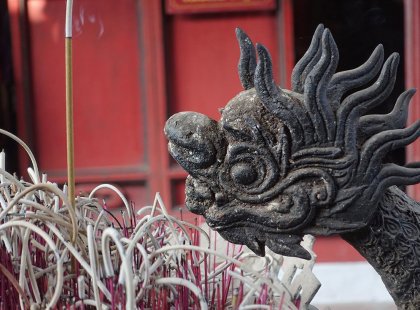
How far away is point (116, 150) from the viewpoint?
8.32 ft

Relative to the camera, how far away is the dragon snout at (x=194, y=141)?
614mm

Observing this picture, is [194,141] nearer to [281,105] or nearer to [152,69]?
[281,105]

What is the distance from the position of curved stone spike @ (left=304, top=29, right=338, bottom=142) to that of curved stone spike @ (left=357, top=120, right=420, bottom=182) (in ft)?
0.12

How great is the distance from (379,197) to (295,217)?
0.09m

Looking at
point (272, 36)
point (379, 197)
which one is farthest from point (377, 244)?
point (272, 36)

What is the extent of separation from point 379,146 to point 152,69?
1883 mm

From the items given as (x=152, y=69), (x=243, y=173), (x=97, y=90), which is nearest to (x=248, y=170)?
(x=243, y=173)

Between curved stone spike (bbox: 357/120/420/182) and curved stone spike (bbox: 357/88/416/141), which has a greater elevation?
curved stone spike (bbox: 357/88/416/141)

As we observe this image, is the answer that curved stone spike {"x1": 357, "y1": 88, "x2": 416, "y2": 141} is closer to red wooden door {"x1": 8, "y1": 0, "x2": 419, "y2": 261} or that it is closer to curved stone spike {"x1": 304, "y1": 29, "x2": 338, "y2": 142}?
curved stone spike {"x1": 304, "y1": 29, "x2": 338, "y2": 142}

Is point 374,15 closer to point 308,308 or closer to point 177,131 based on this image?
point 308,308

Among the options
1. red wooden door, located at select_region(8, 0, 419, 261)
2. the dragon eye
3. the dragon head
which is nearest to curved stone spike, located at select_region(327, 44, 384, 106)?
the dragon head

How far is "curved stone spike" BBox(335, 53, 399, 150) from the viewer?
0.60 meters

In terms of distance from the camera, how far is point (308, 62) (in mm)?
653

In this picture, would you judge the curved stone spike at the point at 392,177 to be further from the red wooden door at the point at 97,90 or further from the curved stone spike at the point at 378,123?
the red wooden door at the point at 97,90
